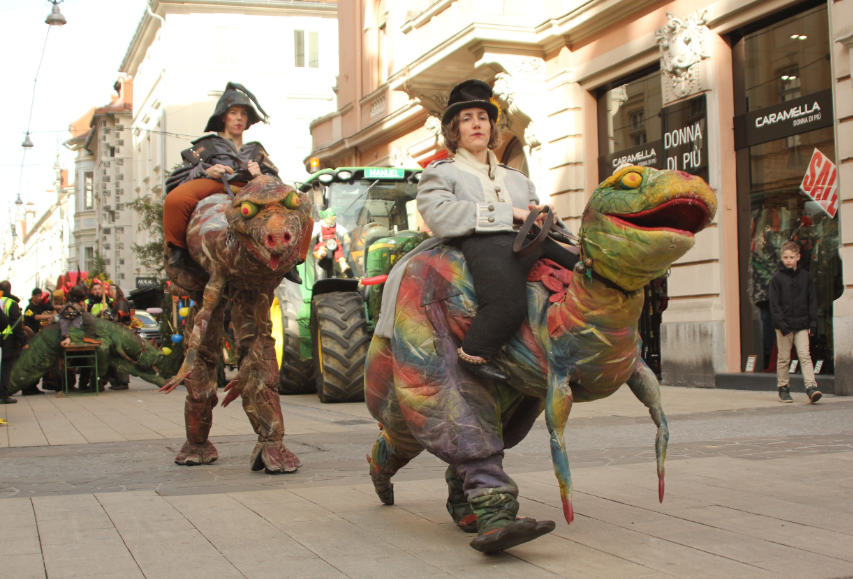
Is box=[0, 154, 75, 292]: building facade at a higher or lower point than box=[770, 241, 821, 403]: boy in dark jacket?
higher

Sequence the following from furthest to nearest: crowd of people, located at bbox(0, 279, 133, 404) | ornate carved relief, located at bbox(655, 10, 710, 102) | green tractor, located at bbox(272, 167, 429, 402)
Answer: crowd of people, located at bbox(0, 279, 133, 404) → ornate carved relief, located at bbox(655, 10, 710, 102) → green tractor, located at bbox(272, 167, 429, 402)

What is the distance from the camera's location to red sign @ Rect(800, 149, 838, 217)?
37.3 feet

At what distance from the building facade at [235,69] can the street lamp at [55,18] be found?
25729 mm

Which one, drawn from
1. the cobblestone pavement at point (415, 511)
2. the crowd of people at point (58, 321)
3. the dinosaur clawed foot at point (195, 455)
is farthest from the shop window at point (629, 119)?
the dinosaur clawed foot at point (195, 455)

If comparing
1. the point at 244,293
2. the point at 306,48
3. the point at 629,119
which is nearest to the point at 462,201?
the point at 244,293

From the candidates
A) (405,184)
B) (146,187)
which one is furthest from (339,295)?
(146,187)

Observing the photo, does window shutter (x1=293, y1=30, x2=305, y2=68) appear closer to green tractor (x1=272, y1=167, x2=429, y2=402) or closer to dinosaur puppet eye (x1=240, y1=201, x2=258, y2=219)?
green tractor (x1=272, y1=167, x2=429, y2=402)

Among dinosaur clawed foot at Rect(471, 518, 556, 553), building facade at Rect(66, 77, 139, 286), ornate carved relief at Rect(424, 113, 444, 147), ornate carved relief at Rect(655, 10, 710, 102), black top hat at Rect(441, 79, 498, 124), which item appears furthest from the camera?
building facade at Rect(66, 77, 139, 286)

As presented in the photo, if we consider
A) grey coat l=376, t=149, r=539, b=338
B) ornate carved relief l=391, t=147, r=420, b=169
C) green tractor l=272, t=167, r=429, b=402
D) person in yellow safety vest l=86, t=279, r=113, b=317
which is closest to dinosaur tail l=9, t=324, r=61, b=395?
person in yellow safety vest l=86, t=279, r=113, b=317

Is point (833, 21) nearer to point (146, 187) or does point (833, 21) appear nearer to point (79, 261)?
point (146, 187)

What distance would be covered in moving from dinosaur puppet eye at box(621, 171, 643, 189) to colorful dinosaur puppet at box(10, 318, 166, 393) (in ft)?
39.7

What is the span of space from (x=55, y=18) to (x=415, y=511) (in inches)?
835

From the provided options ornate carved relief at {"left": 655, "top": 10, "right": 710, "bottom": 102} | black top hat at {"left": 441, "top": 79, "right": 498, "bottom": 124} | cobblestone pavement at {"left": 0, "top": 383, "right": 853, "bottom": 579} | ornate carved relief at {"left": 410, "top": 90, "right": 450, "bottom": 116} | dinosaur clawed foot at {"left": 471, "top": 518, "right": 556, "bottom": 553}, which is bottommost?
cobblestone pavement at {"left": 0, "top": 383, "right": 853, "bottom": 579}

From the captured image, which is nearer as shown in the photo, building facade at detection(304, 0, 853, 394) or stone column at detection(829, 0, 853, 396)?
stone column at detection(829, 0, 853, 396)
